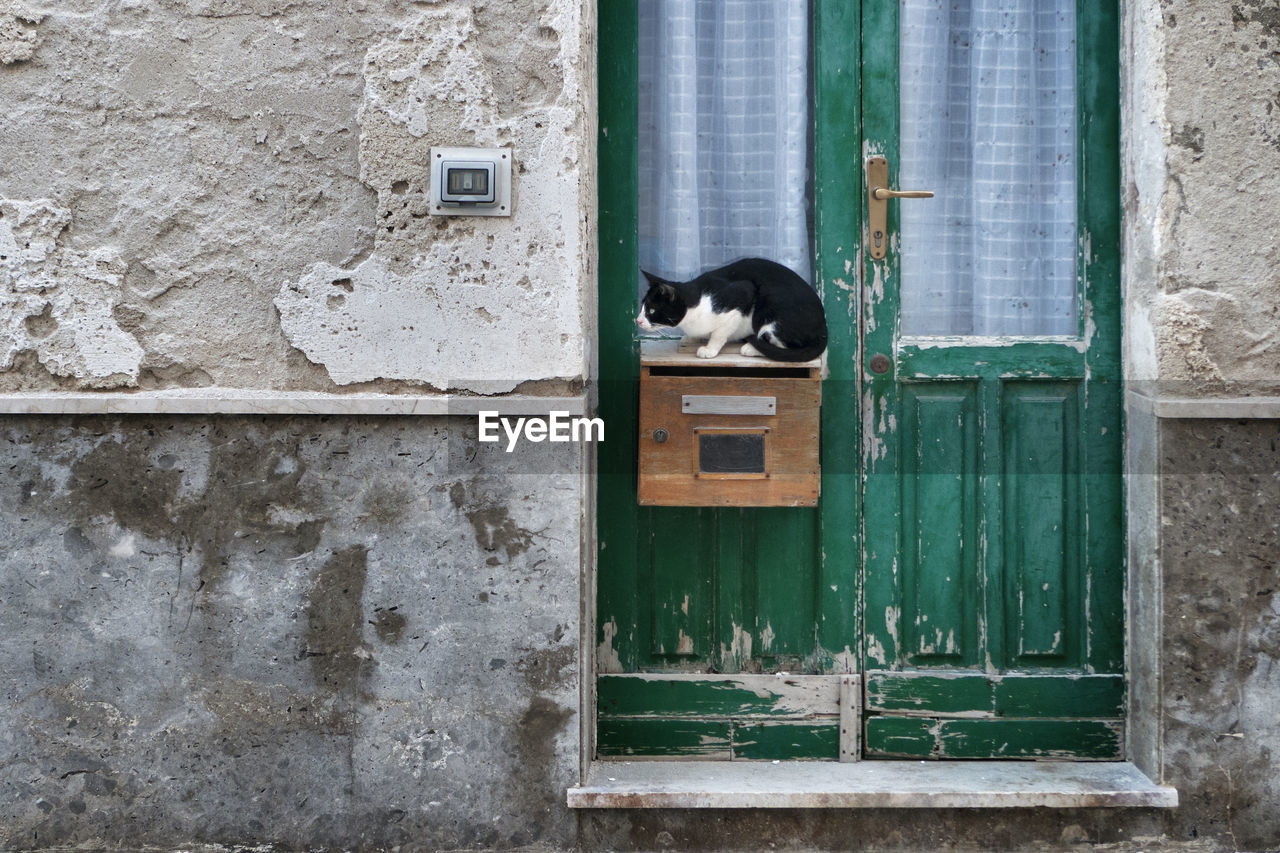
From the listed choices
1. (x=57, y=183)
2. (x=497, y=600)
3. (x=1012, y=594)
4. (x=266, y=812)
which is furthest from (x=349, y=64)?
(x=1012, y=594)

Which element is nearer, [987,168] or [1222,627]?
[1222,627]

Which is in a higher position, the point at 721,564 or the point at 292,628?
the point at 721,564

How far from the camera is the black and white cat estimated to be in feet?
9.73

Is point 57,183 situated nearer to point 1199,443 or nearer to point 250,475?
point 250,475

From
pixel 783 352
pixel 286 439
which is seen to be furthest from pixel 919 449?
pixel 286 439

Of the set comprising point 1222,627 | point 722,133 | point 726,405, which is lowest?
point 1222,627

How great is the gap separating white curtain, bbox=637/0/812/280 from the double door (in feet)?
0.21

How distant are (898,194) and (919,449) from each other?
78 centimetres

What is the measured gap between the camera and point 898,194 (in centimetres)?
311

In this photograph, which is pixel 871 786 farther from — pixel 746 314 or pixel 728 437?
pixel 746 314

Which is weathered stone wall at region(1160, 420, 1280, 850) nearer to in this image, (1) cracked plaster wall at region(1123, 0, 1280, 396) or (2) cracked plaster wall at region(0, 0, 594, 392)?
(1) cracked plaster wall at region(1123, 0, 1280, 396)
